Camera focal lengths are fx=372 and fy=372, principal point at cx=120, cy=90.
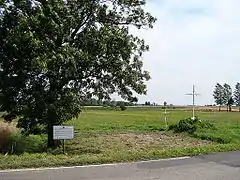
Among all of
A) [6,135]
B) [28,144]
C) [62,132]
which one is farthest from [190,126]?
[62,132]

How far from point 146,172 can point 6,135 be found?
10667mm

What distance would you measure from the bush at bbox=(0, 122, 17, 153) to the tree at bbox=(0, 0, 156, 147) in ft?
3.85

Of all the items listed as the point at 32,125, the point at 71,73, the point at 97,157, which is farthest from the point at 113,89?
the point at 97,157

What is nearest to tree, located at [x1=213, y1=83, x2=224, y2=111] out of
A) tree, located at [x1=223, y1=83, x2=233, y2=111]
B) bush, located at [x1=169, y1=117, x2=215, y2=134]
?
tree, located at [x1=223, y1=83, x2=233, y2=111]

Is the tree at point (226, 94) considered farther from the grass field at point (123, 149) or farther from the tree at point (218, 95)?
the grass field at point (123, 149)

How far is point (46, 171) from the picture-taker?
29.8 ft

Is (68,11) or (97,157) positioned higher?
(68,11)

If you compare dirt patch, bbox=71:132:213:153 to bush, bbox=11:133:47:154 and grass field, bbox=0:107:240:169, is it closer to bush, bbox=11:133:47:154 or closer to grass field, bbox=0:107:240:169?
grass field, bbox=0:107:240:169

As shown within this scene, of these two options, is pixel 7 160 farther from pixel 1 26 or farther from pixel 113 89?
pixel 113 89

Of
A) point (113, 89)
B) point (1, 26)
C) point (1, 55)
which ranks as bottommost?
point (113, 89)

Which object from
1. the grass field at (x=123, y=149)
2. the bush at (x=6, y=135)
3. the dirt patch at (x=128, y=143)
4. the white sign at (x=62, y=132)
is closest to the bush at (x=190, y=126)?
the grass field at (x=123, y=149)

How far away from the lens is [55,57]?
45.7ft

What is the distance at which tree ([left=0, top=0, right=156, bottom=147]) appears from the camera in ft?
46.3

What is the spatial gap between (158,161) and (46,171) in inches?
133
